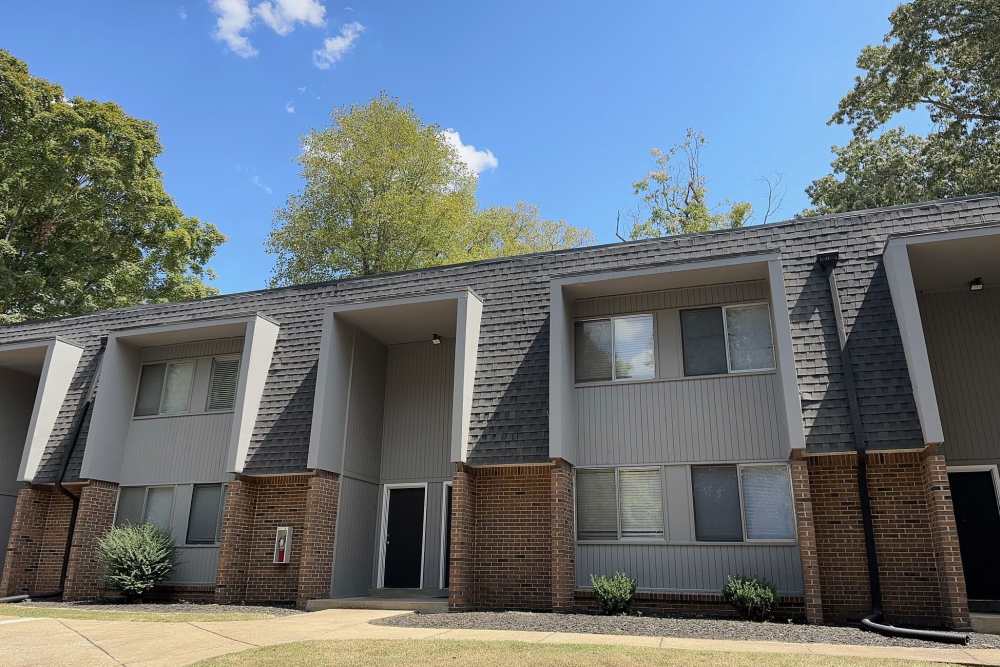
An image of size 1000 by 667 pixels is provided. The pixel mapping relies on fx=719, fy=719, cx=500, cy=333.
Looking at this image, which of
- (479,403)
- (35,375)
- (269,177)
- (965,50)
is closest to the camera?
(479,403)

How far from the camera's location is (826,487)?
10.6 meters

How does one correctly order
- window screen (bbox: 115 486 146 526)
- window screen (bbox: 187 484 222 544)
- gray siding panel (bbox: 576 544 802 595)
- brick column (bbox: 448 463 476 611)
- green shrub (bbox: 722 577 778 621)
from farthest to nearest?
1. window screen (bbox: 115 486 146 526)
2. window screen (bbox: 187 484 222 544)
3. brick column (bbox: 448 463 476 611)
4. gray siding panel (bbox: 576 544 802 595)
5. green shrub (bbox: 722 577 778 621)

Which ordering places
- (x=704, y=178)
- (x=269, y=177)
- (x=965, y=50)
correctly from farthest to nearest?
(x=704, y=178) < (x=269, y=177) < (x=965, y=50)

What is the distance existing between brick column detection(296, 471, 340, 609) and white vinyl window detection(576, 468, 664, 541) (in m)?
4.44

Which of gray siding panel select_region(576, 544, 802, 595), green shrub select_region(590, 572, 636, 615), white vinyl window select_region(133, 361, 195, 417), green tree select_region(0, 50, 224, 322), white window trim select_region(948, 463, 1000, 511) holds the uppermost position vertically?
Result: green tree select_region(0, 50, 224, 322)

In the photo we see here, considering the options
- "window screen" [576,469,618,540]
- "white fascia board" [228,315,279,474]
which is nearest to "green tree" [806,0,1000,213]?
"window screen" [576,469,618,540]

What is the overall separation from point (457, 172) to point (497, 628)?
2400cm

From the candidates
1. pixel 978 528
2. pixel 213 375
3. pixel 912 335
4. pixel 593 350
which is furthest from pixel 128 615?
pixel 978 528

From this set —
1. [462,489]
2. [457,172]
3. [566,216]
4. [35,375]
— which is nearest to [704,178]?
[566,216]

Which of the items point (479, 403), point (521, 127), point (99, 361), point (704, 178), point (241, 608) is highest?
point (704, 178)

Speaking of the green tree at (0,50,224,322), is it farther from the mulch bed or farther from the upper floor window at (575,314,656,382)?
the mulch bed

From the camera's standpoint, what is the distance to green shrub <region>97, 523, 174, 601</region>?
1322 centimetres

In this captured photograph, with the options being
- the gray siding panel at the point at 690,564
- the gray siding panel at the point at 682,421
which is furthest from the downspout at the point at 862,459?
the gray siding panel at the point at 682,421

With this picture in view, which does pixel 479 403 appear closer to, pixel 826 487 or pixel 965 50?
pixel 826 487
